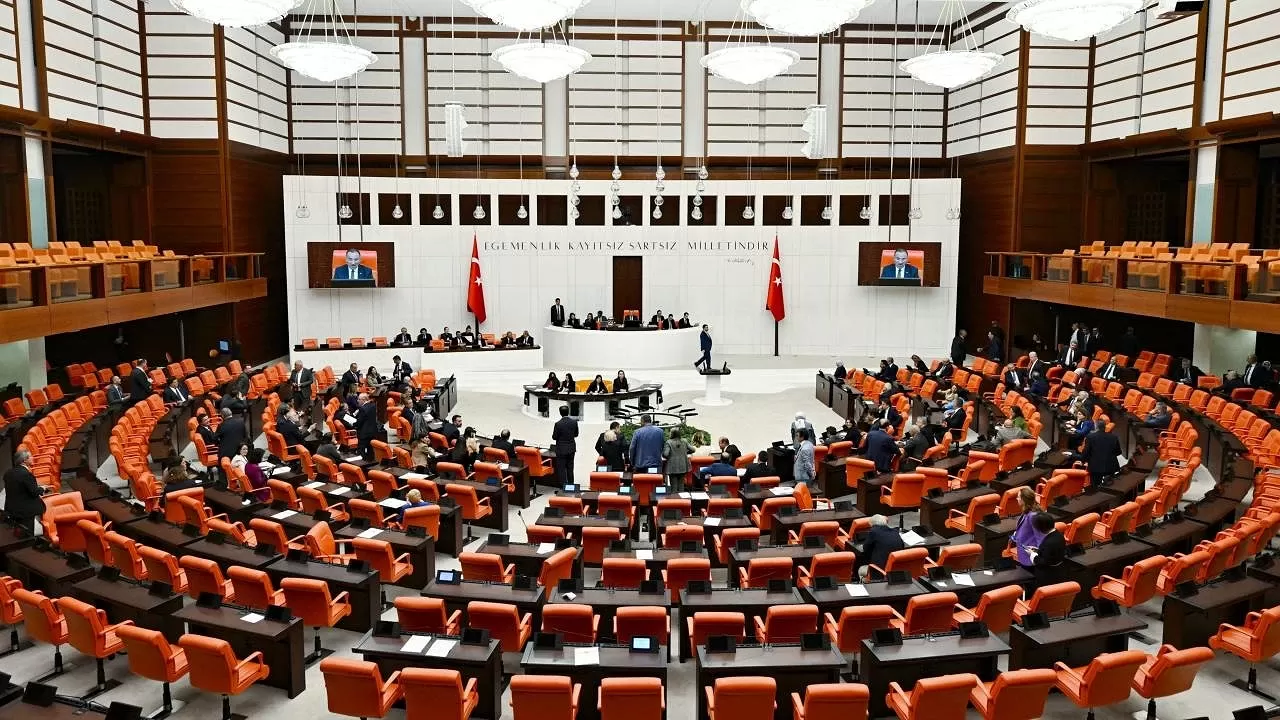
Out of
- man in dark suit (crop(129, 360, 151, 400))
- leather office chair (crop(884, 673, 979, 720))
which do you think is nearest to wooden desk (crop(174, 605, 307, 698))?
leather office chair (crop(884, 673, 979, 720))

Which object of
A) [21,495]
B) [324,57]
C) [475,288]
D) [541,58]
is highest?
[324,57]

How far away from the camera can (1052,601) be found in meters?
8.15

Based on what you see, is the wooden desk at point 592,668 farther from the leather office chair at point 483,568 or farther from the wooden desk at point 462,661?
the leather office chair at point 483,568

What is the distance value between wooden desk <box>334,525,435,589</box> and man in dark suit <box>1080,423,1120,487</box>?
9.30m

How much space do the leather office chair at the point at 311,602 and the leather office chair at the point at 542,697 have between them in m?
2.53

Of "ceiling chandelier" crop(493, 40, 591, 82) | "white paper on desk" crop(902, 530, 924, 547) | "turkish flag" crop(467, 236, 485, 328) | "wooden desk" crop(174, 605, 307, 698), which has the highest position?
"ceiling chandelier" crop(493, 40, 591, 82)

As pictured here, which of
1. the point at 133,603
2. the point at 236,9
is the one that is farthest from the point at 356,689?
the point at 236,9

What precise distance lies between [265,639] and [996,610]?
6.21 meters

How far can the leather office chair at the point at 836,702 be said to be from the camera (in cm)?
630

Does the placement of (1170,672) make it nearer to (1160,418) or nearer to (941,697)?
(941,697)

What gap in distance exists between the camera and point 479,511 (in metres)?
12.1

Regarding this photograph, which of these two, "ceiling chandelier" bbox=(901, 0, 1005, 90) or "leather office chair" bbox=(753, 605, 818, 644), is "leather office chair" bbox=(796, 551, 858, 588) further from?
"ceiling chandelier" bbox=(901, 0, 1005, 90)

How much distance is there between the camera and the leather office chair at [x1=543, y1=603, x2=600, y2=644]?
296 inches

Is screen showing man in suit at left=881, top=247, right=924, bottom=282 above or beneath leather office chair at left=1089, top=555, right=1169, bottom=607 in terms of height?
above
